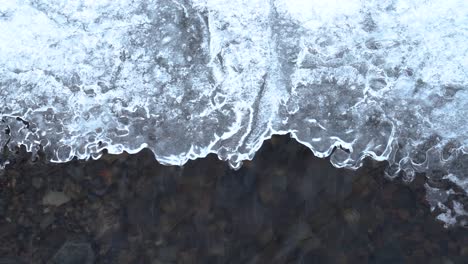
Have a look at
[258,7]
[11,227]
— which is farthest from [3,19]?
[258,7]

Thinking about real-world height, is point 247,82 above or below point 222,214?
above

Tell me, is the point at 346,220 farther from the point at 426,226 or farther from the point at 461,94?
the point at 461,94

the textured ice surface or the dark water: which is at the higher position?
the textured ice surface

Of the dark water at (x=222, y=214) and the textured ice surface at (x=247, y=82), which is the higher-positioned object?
the textured ice surface at (x=247, y=82)
